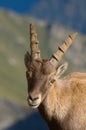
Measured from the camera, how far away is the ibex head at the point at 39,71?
73.0 ft

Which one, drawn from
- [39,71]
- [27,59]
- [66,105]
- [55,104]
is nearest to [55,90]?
[55,104]

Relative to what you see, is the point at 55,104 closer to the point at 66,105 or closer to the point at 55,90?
the point at 66,105

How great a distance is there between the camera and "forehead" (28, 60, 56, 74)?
22.9 metres

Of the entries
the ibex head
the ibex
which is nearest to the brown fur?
the ibex

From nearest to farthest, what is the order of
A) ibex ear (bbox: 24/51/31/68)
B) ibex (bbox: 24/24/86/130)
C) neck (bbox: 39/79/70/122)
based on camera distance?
ibex (bbox: 24/24/86/130) → neck (bbox: 39/79/70/122) → ibex ear (bbox: 24/51/31/68)

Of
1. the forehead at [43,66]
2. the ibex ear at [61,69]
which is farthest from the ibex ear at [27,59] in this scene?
the ibex ear at [61,69]

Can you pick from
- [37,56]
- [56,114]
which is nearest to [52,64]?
[37,56]

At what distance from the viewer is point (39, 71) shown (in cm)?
2286

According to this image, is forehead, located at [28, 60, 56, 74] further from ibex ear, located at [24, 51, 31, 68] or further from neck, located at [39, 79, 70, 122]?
neck, located at [39, 79, 70, 122]

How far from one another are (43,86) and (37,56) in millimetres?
1434

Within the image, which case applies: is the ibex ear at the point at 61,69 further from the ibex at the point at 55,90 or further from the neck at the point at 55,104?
the neck at the point at 55,104

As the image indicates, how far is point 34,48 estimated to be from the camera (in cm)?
2338

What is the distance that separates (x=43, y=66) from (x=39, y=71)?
0.27 m

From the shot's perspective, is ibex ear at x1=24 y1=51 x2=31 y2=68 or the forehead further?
ibex ear at x1=24 y1=51 x2=31 y2=68
